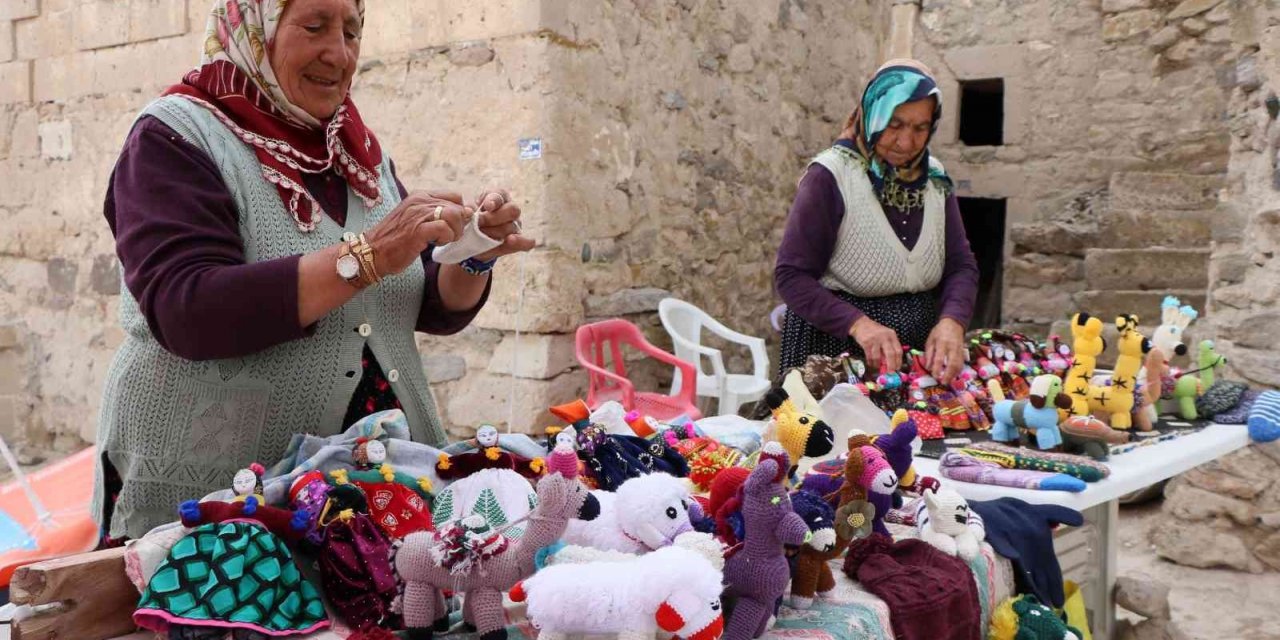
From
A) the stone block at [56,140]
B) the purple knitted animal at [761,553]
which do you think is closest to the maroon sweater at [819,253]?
the purple knitted animal at [761,553]

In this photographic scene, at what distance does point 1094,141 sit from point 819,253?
5.34m

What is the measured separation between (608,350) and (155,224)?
10.1 ft

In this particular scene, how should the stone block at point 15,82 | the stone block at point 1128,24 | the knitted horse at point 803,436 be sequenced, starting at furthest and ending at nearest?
the stone block at point 1128,24, the stone block at point 15,82, the knitted horse at point 803,436

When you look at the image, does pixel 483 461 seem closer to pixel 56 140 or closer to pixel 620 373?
pixel 620 373

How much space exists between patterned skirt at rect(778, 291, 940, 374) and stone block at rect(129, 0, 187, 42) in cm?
353

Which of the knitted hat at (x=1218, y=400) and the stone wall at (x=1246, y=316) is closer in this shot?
the knitted hat at (x=1218, y=400)

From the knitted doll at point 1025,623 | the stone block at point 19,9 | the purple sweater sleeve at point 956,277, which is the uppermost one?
the stone block at point 19,9

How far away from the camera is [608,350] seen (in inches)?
177

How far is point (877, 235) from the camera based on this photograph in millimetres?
2969

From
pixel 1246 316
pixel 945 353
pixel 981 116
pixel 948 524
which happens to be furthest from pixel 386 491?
pixel 981 116

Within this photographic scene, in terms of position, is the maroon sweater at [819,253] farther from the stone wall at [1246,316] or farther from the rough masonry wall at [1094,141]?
the rough masonry wall at [1094,141]

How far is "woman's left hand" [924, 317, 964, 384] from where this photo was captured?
2.73m

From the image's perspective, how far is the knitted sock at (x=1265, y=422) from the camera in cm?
259

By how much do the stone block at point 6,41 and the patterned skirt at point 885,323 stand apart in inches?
191
